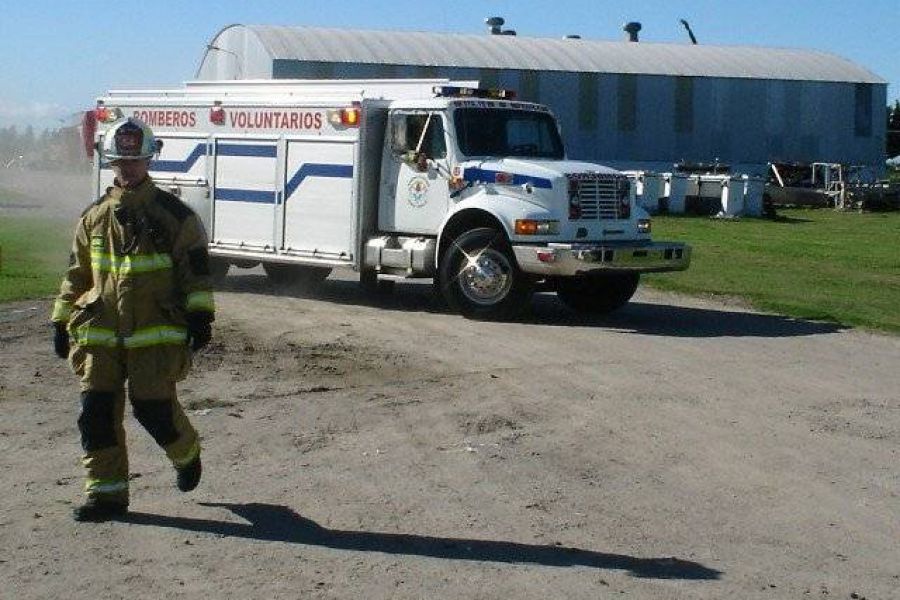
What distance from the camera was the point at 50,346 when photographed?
13.1 m

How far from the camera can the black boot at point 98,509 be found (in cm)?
708

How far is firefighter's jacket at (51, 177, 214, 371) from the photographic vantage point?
6961 millimetres

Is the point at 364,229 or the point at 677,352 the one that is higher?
the point at 364,229

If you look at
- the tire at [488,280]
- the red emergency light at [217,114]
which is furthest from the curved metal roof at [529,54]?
the tire at [488,280]

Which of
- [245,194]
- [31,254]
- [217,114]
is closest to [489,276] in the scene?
[245,194]

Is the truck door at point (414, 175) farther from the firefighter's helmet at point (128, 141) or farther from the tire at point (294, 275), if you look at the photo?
the firefighter's helmet at point (128, 141)

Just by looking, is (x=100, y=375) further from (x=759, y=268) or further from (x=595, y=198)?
(x=759, y=268)

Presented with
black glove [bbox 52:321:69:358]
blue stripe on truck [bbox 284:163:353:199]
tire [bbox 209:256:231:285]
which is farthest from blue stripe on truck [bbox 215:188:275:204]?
black glove [bbox 52:321:69:358]

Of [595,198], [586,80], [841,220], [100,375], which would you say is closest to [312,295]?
[595,198]

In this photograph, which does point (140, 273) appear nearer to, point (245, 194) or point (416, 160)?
point (416, 160)

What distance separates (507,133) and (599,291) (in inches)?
79.3

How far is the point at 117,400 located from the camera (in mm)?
7102

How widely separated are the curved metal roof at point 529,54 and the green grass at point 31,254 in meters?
17.5

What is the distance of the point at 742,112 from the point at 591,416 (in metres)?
49.7
